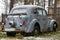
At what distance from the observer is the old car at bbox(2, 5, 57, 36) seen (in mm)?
16453

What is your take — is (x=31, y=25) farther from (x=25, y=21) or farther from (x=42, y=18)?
(x=42, y=18)

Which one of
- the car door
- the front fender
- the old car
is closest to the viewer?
the old car

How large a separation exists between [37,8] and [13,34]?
7.58 feet

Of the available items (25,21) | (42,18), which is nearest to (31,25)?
(25,21)

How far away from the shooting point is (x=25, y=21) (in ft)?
54.1

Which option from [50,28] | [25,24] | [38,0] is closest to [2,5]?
[38,0]

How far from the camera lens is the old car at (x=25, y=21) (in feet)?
54.0

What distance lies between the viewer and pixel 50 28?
1930cm

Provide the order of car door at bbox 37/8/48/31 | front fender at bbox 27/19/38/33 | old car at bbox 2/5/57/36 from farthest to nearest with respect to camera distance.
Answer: car door at bbox 37/8/48/31, front fender at bbox 27/19/38/33, old car at bbox 2/5/57/36

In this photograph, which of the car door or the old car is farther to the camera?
the car door

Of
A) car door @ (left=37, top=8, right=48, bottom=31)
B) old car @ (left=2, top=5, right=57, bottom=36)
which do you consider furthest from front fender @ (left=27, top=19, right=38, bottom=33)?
car door @ (left=37, top=8, right=48, bottom=31)

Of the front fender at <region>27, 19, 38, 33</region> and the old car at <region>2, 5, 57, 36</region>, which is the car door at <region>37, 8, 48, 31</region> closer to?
the old car at <region>2, 5, 57, 36</region>

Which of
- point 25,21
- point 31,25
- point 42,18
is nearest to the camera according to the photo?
point 25,21

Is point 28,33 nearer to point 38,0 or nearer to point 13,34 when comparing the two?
point 13,34
